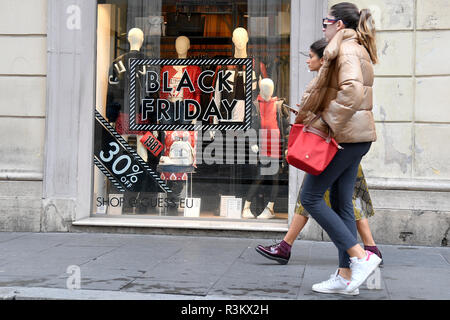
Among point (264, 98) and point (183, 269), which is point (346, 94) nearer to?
point (183, 269)

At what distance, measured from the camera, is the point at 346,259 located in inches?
197

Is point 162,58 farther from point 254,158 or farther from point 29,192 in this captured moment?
point 29,192

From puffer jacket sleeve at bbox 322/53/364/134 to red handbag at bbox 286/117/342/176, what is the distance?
11 cm

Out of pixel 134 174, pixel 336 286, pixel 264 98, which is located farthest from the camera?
pixel 134 174

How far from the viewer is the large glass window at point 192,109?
8.31 meters

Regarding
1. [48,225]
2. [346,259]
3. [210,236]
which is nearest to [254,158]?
[210,236]

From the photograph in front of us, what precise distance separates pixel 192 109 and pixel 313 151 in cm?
394

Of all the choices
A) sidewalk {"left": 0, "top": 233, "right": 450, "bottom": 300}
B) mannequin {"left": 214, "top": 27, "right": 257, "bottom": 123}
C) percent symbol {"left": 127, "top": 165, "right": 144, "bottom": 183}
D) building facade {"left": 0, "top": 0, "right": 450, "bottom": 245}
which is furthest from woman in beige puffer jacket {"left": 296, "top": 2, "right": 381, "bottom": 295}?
percent symbol {"left": 127, "top": 165, "right": 144, "bottom": 183}

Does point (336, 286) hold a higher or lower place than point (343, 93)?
lower

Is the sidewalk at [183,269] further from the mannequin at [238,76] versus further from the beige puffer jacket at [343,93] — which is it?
the mannequin at [238,76]

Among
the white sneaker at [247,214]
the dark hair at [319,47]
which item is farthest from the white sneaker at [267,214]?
the dark hair at [319,47]

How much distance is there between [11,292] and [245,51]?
4.52 m

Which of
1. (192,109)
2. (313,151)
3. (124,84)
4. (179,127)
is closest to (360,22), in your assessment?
(313,151)

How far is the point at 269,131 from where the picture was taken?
8320mm
